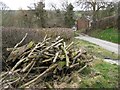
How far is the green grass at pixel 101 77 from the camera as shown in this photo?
789cm

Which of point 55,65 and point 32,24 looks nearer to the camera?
point 55,65

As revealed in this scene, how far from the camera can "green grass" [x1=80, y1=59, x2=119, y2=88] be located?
789 centimetres

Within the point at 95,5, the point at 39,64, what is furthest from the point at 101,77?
the point at 95,5

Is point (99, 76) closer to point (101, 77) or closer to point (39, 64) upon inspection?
point (101, 77)

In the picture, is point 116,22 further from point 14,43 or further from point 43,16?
point 14,43

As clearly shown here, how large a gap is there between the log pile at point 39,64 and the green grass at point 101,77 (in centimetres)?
42

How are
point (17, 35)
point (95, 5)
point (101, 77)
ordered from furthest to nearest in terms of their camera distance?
point (95, 5), point (17, 35), point (101, 77)

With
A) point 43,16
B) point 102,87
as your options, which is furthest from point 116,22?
point 102,87

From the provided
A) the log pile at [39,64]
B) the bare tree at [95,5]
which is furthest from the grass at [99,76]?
the bare tree at [95,5]

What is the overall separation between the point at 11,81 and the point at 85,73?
8.42ft

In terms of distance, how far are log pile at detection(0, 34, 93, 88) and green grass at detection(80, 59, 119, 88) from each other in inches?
16.5

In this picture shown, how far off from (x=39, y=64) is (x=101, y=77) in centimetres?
211

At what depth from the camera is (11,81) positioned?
7.61 metres

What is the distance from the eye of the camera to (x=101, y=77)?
8.45 meters
